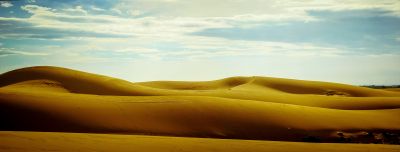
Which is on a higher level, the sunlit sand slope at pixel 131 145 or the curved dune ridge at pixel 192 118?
the curved dune ridge at pixel 192 118

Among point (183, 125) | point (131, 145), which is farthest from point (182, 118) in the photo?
point (131, 145)

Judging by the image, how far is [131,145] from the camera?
10.8 metres

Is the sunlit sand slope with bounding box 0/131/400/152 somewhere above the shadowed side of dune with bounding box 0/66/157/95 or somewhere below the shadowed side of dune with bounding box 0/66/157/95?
below

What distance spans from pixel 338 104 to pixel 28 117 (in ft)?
64.1

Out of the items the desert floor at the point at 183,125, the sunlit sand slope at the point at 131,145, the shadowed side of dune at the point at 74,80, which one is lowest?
the sunlit sand slope at the point at 131,145

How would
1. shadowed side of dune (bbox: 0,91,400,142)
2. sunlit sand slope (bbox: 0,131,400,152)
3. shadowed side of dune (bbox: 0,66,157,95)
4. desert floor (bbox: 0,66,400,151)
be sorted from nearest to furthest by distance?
sunlit sand slope (bbox: 0,131,400,152) < desert floor (bbox: 0,66,400,151) < shadowed side of dune (bbox: 0,91,400,142) < shadowed side of dune (bbox: 0,66,157,95)

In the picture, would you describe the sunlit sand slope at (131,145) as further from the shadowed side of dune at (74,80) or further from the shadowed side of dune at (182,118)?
the shadowed side of dune at (74,80)

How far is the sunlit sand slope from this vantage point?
9.94 m

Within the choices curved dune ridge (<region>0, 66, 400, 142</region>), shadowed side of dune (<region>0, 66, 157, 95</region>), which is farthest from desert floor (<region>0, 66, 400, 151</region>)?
shadowed side of dune (<region>0, 66, 157, 95</region>)

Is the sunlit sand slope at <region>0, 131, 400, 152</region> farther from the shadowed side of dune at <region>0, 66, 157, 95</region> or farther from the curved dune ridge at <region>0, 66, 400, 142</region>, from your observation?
the shadowed side of dune at <region>0, 66, 157, 95</region>

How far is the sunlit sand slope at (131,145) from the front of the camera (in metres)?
9.94

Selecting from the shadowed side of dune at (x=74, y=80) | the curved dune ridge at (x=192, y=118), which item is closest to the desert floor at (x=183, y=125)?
→ the curved dune ridge at (x=192, y=118)

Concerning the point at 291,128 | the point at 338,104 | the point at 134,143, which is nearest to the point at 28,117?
the point at 134,143

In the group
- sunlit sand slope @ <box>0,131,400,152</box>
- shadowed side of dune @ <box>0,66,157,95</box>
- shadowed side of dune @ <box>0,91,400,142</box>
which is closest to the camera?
sunlit sand slope @ <box>0,131,400,152</box>
